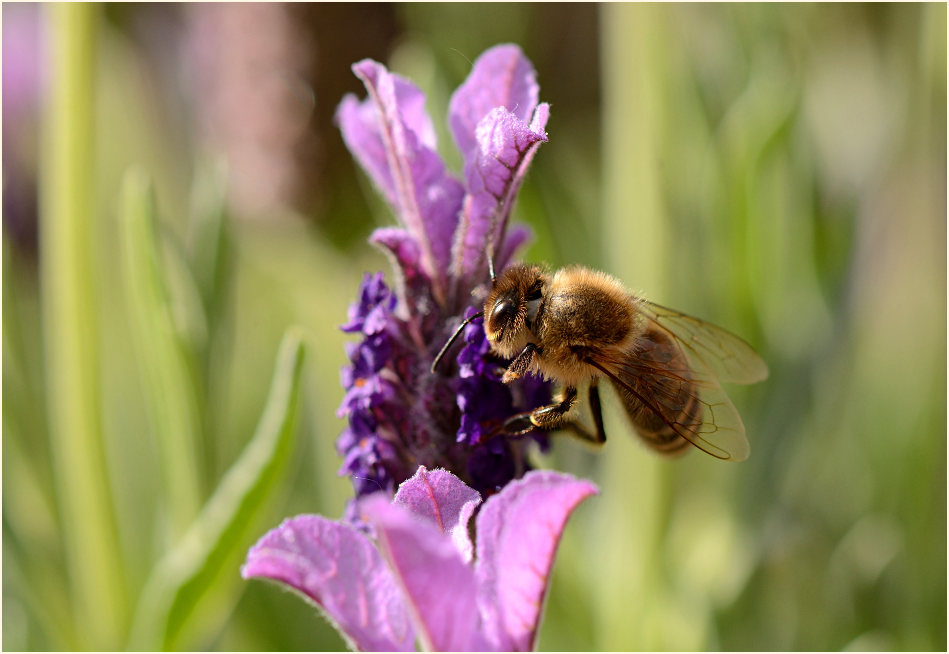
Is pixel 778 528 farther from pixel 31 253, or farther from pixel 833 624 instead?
pixel 31 253

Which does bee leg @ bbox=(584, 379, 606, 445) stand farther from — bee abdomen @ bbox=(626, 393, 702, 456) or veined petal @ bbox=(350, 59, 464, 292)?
veined petal @ bbox=(350, 59, 464, 292)

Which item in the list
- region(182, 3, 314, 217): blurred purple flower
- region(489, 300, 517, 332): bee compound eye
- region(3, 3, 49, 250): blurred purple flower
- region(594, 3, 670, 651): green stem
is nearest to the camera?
region(489, 300, 517, 332): bee compound eye

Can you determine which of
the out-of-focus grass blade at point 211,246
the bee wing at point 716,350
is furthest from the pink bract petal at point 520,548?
the out-of-focus grass blade at point 211,246

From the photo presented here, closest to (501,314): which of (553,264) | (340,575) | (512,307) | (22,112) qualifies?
(512,307)

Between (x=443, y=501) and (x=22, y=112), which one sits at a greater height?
(x=22, y=112)

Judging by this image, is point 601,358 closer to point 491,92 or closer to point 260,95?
point 491,92

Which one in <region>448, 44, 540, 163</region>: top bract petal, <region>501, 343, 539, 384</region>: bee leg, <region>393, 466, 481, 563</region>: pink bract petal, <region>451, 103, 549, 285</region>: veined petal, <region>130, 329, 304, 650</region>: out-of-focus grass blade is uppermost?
<region>448, 44, 540, 163</region>: top bract petal

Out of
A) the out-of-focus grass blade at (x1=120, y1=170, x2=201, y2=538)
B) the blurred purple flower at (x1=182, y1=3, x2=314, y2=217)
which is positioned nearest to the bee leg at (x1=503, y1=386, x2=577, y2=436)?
the out-of-focus grass blade at (x1=120, y1=170, x2=201, y2=538)
